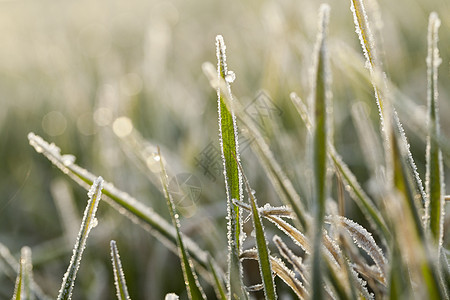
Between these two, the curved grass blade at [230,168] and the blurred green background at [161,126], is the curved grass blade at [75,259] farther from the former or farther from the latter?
the blurred green background at [161,126]

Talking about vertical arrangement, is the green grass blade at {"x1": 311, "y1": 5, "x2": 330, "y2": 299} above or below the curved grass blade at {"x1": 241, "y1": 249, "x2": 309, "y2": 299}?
above

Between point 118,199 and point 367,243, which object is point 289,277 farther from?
point 118,199

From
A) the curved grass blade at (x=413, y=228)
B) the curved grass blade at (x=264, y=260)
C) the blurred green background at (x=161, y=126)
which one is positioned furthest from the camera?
the blurred green background at (x=161, y=126)

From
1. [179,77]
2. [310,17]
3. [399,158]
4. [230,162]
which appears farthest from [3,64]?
[399,158]

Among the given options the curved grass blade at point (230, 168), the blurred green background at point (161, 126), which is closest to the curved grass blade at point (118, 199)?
the curved grass blade at point (230, 168)

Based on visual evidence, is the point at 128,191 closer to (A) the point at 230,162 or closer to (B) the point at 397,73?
(A) the point at 230,162

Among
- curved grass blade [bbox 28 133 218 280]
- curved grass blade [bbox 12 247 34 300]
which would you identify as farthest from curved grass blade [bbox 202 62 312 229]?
curved grass blade [bbox 12 247 34 300]

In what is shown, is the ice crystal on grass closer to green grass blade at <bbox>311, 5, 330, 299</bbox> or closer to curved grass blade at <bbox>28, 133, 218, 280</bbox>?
green grass blade at <bbox>311, 5, 330, 299</bbox>
